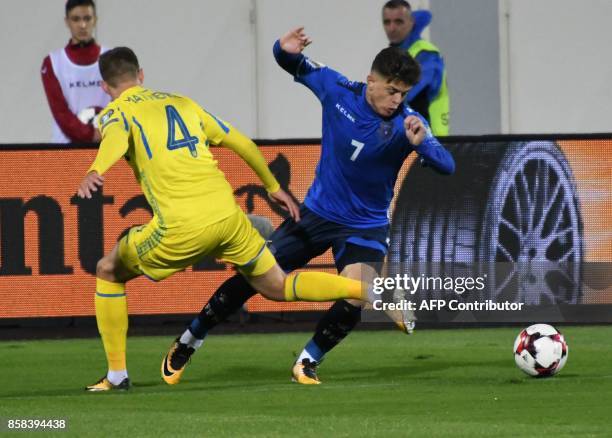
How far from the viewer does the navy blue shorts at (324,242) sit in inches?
378

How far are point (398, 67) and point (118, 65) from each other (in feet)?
5.12

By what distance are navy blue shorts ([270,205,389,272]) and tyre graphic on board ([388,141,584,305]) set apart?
2.59 metres

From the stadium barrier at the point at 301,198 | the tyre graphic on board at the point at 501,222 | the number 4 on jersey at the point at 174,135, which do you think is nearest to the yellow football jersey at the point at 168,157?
the number 4 on jersey at the point at 174,135

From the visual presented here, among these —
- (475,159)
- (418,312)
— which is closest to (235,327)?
(418,312)

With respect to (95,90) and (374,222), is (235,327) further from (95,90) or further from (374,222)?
(374,222)

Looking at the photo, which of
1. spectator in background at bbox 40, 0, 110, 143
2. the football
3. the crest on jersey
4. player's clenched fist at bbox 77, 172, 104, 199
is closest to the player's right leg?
the crest on jersey

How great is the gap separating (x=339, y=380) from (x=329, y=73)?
6.01 feet

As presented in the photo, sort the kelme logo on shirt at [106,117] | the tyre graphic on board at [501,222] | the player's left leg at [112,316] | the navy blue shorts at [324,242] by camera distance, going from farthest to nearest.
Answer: the tyre graphic on board at [501,222] < the navy blue shorts at [324,242] < the player's left leg at [112,316] < the kelme logo on shirt at [106,117]

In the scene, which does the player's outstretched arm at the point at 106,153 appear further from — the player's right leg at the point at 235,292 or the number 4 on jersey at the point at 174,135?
the player's right leg at the point at 235,292

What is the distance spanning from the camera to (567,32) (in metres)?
17.4

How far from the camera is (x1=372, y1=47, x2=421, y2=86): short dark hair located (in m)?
9.18

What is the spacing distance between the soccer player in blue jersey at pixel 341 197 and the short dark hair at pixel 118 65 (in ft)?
3.61

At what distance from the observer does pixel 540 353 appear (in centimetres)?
934

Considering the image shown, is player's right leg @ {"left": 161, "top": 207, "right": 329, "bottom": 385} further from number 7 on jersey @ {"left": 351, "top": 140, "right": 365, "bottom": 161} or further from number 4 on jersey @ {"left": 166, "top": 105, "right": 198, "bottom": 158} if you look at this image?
number 4 on jersey @ {"left": 166, "top": 105, "right": 198, "bottom": 158}
